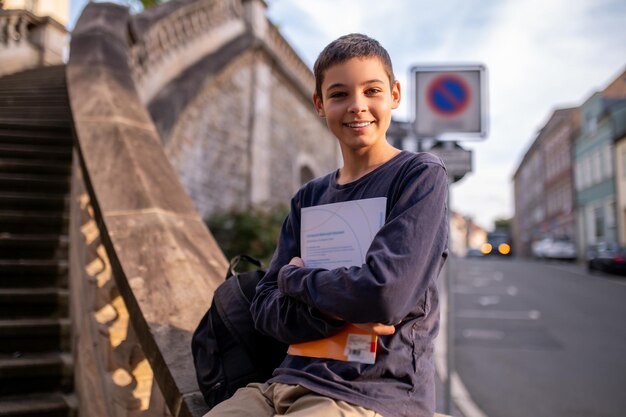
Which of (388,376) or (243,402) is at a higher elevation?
(388,376)

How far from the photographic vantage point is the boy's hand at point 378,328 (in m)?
1.42

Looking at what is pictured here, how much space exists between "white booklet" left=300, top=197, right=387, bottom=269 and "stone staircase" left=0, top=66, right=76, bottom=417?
2115 mm

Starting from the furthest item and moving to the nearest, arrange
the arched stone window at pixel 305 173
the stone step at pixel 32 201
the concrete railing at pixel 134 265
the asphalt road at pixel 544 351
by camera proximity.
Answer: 1. the arched stone window at pixel 305 173
2. the asphalt road at pixel 544 351
3. the stone step at pixel 32 201
4. the concrete railing at pixel 134 265

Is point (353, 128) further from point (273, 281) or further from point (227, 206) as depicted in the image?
point (227, 206)

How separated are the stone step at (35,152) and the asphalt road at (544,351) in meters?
4.79

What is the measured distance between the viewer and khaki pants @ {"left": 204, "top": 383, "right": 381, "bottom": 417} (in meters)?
1.37

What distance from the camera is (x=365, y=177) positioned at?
5.49 feet

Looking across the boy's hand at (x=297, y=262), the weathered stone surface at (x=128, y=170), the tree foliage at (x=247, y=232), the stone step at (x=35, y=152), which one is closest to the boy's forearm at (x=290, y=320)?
the boy's hand at (x=297, y=262)

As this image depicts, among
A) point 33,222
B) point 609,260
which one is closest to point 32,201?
point 33,222

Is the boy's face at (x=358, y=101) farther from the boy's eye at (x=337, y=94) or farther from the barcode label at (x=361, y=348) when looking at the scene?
the barcode label at (x=361, y=348)

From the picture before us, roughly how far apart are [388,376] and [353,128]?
2.42ft

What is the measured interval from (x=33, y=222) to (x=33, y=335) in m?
1.26

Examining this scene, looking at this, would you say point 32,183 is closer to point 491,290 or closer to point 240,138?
point 240,138

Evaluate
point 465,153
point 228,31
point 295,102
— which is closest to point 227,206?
point 228,31
